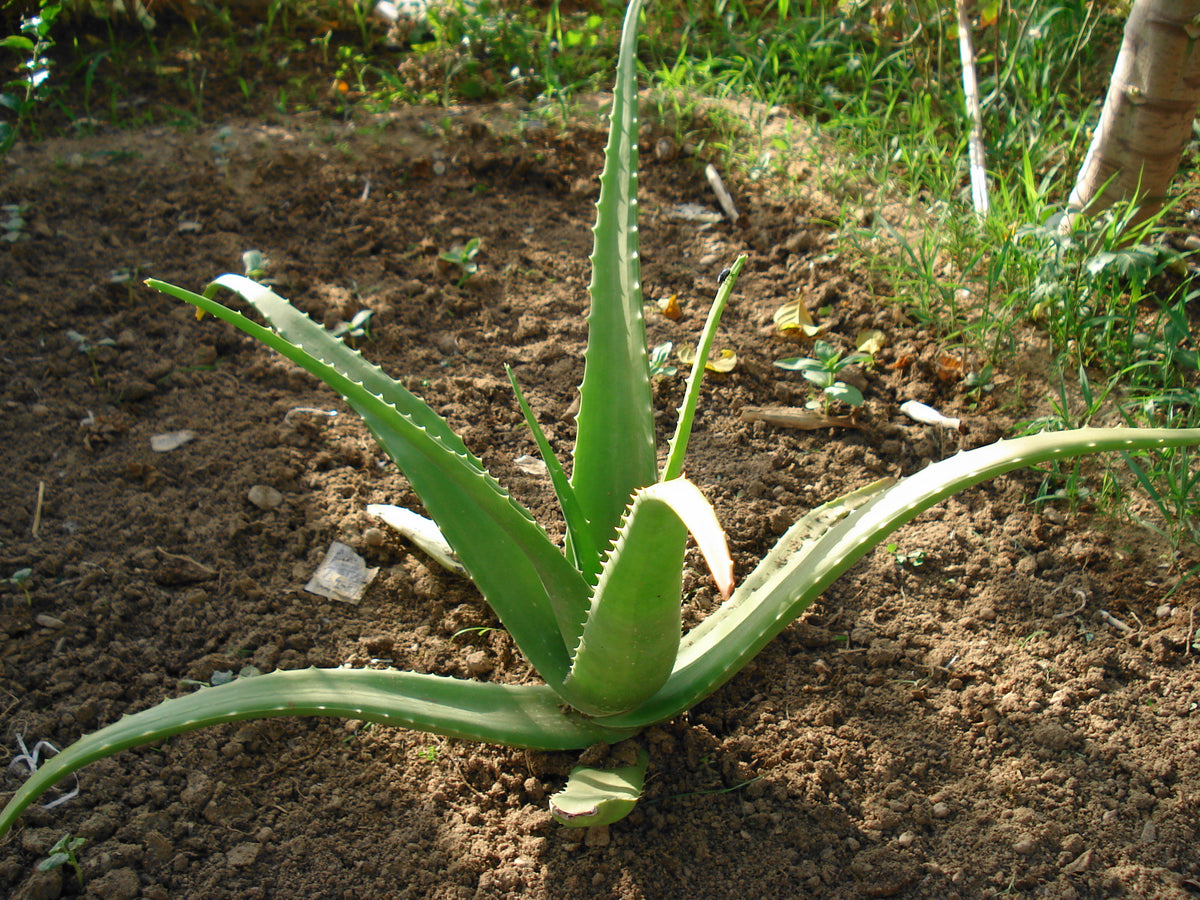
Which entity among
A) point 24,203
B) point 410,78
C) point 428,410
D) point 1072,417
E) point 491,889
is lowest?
point 491,889

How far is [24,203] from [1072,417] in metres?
2.99

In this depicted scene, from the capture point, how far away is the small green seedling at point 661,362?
2.11m

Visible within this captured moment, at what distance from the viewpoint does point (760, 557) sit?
1.85 m

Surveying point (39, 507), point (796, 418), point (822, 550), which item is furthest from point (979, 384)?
point (39, 507)

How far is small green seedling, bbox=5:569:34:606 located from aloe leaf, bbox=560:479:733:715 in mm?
1163

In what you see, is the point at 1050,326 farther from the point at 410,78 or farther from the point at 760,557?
the point at 410,78

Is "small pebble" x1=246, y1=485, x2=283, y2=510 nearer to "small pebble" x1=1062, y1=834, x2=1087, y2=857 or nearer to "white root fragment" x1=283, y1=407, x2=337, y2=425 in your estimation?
"white root fragment" x1=283, y1=407, x2=337, y2=425

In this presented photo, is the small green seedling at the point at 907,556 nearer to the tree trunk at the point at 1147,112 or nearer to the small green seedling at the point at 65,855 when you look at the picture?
the tree trunk at the point at 1147,112

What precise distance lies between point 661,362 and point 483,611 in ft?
2.51

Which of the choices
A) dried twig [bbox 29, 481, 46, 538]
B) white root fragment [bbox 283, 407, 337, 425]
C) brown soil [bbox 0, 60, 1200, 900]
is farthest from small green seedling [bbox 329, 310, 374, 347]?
dried twig [bbox 29, 481, 46, 538]

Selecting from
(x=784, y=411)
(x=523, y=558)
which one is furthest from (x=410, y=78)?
(x=523, y=558)

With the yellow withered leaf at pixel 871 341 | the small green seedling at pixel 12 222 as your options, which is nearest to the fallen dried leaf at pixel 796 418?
the yellow withered leaf at pixel 871 341

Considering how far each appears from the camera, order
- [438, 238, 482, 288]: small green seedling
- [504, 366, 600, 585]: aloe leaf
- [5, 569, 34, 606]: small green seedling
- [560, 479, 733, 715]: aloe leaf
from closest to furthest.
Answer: [560, 479, 733, 715]: aloe leaf, [504, 366, 600, 585]: aloe leaf, [5, 569, 34, 606]: small green seedling, [438, 238, 482, 288]: small green seedling

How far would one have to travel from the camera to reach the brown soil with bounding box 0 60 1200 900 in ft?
4.57
